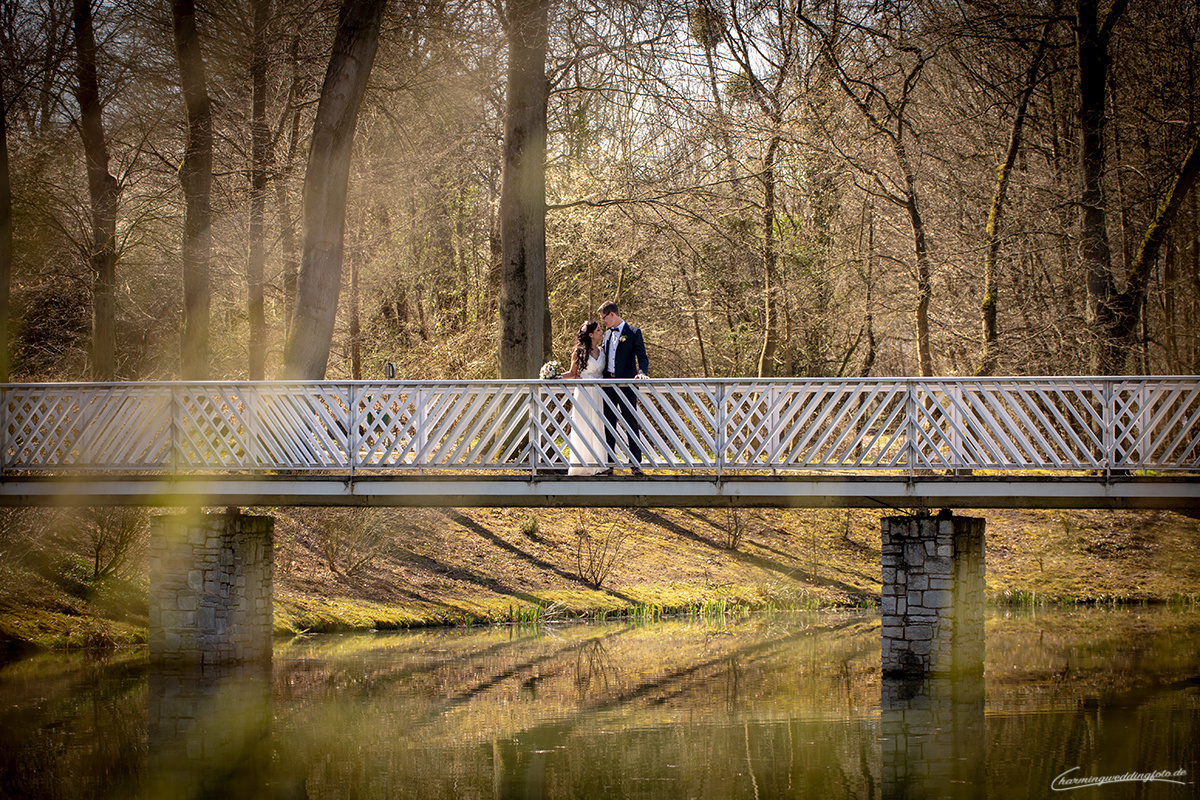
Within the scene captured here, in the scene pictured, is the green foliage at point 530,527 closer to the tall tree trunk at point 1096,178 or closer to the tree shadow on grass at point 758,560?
the tree shadow on grass at point 758,560

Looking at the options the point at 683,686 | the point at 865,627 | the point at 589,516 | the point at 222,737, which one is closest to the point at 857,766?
the point at 683,686

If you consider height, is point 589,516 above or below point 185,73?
below

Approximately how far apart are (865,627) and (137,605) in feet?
33.2

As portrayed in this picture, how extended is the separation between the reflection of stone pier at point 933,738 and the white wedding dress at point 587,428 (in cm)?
372

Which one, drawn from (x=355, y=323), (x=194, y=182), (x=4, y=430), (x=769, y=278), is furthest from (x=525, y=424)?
(x=355, y=323)

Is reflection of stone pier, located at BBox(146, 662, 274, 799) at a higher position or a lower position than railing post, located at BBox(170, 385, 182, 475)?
lower

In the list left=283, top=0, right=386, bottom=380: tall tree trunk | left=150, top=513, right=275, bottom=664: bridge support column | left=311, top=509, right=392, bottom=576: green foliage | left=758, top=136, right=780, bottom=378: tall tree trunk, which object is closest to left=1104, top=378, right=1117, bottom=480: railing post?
left=283, top=0, right=386, bottom=380: tall tree trunk

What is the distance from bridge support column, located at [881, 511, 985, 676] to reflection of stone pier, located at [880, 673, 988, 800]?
212 millimetres

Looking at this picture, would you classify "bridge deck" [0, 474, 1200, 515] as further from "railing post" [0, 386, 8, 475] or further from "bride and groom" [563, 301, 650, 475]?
"bride and groom" [563, 301, 650, 475]

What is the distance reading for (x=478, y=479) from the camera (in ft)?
39.5

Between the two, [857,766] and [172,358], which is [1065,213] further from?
[172,358]

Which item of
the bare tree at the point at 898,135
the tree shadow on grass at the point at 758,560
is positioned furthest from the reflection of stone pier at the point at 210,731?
the bare tree at the point at 898,135

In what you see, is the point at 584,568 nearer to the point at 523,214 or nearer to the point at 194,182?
the point at 523,214

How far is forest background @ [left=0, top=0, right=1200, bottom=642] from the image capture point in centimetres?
1623
